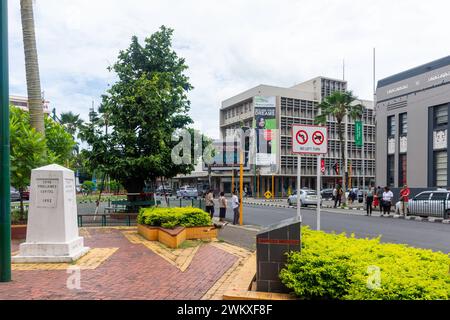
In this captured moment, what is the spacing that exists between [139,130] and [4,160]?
10788 millimetres

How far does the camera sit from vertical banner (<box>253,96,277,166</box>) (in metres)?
58.1

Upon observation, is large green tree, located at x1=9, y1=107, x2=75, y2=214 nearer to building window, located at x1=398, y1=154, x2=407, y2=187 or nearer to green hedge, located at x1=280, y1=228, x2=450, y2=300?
green hedge, located at x1=280, y1=228, x2=450, y2=300

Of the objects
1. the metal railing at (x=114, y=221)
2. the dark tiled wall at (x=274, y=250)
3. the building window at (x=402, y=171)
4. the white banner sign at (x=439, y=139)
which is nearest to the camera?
the dark tiled wall at (x=274, y=250)

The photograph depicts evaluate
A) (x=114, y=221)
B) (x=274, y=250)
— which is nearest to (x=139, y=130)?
(x=114, y=221)

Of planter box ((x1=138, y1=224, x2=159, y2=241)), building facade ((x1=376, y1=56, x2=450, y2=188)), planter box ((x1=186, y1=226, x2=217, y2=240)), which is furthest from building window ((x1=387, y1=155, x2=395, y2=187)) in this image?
planter box ((x1=138, y1=224, x2=159, y2=241))

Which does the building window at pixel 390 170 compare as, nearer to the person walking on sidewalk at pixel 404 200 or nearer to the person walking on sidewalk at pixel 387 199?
the person walking on sidewalk at pixel 387 199

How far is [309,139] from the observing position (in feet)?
27.9

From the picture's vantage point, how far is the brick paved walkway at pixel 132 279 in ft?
19.0

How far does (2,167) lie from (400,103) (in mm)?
30573

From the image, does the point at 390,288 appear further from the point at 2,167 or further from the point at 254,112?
the point at 254,112

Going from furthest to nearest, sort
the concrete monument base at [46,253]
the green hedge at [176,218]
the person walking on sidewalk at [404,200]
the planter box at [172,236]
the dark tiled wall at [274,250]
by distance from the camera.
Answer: the person walking on sidewalk at [404,200] < the green hedge at [176,218] < the planter box at [172,236] < the concrete monument base at [46,253] < the dark tiled wall at [274,250]

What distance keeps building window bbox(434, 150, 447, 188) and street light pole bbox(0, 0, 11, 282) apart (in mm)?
28227

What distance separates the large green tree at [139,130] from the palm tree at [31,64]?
381 centimetres

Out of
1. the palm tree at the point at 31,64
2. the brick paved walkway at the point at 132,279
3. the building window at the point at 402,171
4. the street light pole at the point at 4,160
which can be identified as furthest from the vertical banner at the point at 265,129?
the street light pole at the point at 4,160
